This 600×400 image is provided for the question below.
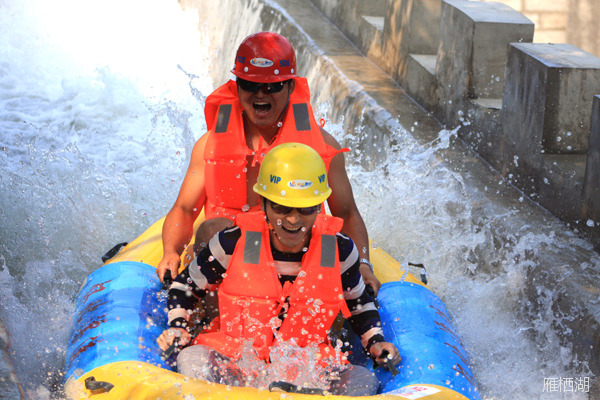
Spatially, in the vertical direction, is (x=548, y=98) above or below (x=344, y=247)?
above

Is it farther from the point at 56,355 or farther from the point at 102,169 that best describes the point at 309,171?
the point at 102,169

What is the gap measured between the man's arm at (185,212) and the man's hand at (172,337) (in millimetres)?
590

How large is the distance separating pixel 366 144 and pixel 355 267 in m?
3.17

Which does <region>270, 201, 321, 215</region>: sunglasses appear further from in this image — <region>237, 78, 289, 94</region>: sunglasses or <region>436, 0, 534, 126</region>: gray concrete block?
<region>436, 0, 534, 126</region>: gray concrete block

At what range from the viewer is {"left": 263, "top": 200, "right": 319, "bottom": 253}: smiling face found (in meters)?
2.96

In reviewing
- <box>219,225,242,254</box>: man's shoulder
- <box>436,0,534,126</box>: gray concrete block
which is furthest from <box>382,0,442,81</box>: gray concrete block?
<box>219,225,242,254</box>: man's shoulder

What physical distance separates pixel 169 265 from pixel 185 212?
0.33m

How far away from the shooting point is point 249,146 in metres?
3.88

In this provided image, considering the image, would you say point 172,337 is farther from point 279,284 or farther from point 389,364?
point 389,364

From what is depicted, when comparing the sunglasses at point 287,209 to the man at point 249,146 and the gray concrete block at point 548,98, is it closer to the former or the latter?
the man at point 249,146

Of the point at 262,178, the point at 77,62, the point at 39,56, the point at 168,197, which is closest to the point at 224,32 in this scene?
the point at 77,62

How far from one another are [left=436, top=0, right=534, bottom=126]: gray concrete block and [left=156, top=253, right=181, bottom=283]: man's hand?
2738 millimetres

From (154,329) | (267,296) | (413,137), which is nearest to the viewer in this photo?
(267,296)

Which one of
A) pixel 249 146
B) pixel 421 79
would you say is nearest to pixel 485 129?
pixel 421 79
